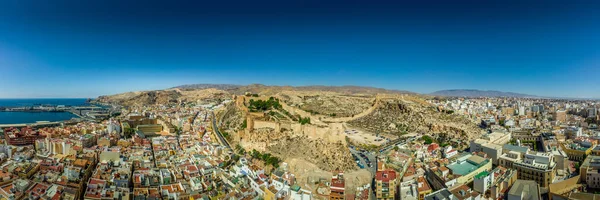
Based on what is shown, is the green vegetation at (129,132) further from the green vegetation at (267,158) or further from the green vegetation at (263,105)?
the green vegetation at (267,158)

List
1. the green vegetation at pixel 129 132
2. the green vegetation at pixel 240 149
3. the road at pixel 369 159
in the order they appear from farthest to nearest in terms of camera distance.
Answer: the green vegetation at pixel 129 132 → the green vegetation at pixel 240 149 → the road at pixel 369 159

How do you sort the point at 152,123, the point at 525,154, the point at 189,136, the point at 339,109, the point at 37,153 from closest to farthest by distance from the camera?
the point at 525,154
the point at 37,153
the point at 189,136
the point at 152,123
the point at 339,109

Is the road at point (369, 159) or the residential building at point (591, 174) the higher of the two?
the residential building at point (591, 174)

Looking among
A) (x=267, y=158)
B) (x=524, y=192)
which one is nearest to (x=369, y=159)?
(x=267, y=158)

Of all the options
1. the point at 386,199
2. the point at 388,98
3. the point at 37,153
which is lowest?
the point at 386,199

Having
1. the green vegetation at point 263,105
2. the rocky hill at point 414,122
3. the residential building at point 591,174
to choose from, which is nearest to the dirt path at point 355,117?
the rocky hill at point 414,122

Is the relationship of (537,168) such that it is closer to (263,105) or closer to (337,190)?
(337,190)

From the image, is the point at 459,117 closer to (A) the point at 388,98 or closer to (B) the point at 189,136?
(A) the point at 388,98

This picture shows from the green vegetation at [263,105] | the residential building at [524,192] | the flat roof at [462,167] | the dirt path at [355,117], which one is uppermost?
the green vegetation at [263,105]

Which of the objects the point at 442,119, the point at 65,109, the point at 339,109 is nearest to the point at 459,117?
the point at 442,119
